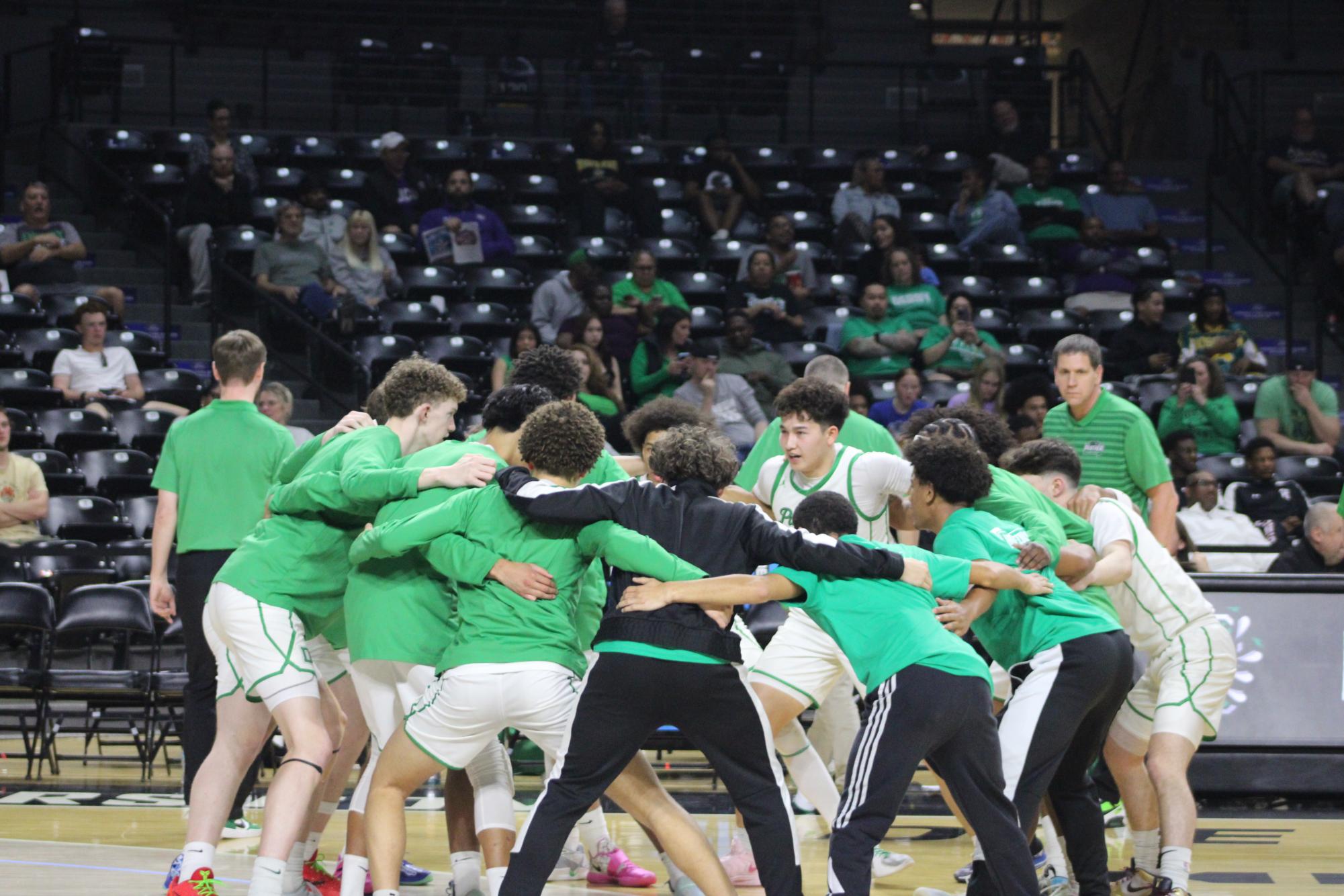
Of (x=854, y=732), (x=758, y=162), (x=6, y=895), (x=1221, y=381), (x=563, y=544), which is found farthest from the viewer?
(x=758, y=162)

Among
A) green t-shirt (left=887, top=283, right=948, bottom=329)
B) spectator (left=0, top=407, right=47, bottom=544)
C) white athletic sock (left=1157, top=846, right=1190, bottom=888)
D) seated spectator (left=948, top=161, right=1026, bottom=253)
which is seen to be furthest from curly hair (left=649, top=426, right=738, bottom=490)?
seated spectator (left=948, top=161, right=1026, bottom=253)

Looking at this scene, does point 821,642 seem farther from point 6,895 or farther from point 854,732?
point 6,895

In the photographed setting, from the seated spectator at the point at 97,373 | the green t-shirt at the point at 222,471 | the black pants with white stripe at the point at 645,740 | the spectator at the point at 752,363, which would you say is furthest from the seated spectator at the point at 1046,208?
the black pants with white stripe at the point at 645,740

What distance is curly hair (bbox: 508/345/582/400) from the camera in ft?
17.3

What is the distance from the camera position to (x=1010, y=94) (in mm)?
16531

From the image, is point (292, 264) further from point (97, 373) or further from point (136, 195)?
point (97, 373)

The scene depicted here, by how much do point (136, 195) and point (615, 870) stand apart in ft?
29.1

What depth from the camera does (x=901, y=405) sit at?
1069cm

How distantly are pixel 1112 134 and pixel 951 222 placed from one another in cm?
314

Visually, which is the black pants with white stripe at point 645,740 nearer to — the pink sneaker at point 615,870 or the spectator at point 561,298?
the pink sneaker at point 615,870

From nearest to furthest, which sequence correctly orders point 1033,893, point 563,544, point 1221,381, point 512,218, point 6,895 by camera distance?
point 1033,893
point 563,544
point 6,895
point 1221,381
point 512,218

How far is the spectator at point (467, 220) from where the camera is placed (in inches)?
514

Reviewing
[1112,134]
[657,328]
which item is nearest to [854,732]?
[657,328]

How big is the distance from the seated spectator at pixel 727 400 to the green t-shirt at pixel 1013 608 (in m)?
5.80
